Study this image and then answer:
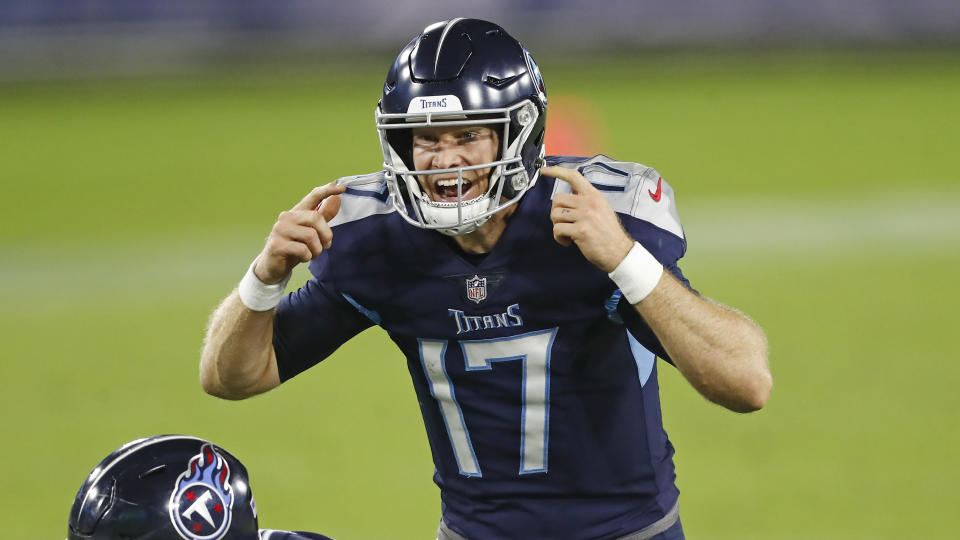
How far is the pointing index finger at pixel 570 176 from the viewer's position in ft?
9.99

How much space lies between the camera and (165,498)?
260 centimetres

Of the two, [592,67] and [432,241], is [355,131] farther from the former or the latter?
[432,241]

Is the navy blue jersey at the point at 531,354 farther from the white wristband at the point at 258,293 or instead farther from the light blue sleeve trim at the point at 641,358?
the white wristband at the point at 258,293

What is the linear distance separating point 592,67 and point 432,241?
1438 cm

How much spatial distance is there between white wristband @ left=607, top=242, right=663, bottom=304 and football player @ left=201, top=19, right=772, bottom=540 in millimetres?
132

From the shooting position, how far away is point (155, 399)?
734 centimetres

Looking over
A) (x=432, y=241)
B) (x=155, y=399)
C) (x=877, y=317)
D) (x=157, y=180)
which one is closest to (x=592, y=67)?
(x=157, y=180)

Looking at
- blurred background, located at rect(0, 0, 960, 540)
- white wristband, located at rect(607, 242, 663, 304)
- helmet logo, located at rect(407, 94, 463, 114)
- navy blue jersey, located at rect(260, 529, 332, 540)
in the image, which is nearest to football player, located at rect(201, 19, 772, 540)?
helmet logo, located at rect(407, 94, 463, 114)

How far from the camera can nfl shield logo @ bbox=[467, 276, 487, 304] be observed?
127 inches

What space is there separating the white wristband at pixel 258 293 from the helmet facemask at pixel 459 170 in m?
0.36

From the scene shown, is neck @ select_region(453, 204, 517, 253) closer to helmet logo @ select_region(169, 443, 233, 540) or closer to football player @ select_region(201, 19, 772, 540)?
football player @ select_region(201, 19, 772, 540)

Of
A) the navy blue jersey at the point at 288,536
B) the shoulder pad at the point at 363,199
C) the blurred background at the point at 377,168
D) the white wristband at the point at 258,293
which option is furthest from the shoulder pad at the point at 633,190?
the blurred background at the point at 377,168

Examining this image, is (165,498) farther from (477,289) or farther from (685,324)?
(685,324)

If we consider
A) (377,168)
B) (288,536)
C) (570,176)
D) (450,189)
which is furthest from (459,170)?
(377,168)
